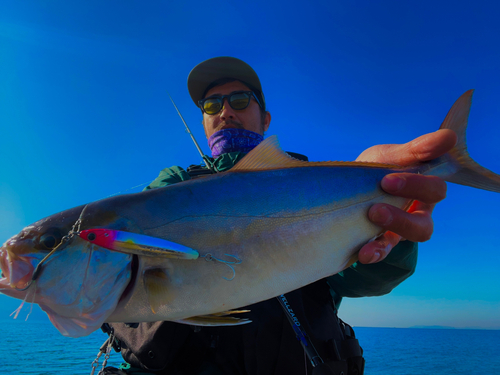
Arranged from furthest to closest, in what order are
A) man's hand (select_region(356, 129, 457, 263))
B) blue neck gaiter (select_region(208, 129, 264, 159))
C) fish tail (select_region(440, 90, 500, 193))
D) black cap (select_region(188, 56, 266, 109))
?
1. black cap (select_region(188, 56, 266, 109))
2. blue neck gaiter (select_region(208, 129, 264, 159))
3. fish tail (select_region(440, 90, 500, 193))
4. man's hand (select_region(356, 129, 457, 263))

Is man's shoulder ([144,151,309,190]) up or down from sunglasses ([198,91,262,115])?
down

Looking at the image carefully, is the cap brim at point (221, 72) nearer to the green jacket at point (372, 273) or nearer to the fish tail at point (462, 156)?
the green jacket at point (372, 273)

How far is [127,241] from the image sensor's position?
54.3 inches

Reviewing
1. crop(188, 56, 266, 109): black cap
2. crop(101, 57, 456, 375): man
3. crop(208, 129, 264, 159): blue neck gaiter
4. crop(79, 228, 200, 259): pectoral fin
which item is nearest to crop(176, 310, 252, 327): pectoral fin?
crop(79, 228, 200, 259): pectoral fin

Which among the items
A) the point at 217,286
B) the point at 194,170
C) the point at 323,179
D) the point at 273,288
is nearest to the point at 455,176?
the point at 323,179

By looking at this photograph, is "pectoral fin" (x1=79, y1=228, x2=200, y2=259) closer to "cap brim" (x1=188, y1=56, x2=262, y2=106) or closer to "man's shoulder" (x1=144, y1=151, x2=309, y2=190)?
"man's shoulder" (x1=144, y1=151, x2=309, y2=190)

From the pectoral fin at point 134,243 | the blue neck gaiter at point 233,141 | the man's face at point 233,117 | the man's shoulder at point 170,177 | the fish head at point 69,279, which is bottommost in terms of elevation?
the fish head at point 69,279

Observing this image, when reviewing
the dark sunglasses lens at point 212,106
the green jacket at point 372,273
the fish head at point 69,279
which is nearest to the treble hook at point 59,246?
the fish head at point 69,279

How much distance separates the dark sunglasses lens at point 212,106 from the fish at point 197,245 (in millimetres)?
2596

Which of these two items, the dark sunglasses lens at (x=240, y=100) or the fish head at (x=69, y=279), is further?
the dark sunglasses lens at (x=240, y=100)

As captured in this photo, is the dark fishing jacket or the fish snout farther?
the dark fishing jacket

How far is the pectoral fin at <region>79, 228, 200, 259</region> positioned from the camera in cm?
138

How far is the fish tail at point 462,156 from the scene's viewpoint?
2.01 meters

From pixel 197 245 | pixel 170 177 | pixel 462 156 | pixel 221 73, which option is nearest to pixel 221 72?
pixel 221 73
